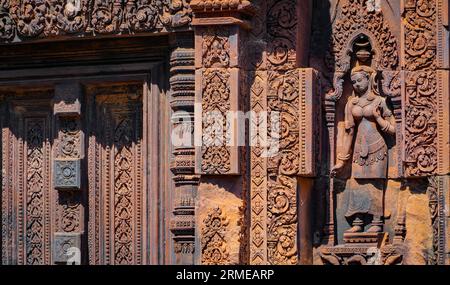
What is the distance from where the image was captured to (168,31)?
1238 cm

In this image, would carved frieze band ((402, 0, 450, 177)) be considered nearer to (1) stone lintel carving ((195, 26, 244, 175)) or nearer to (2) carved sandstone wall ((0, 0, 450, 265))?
(2) carved sandstone wall ((0, 0, 450, 265))

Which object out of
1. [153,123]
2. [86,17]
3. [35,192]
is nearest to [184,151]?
[153,123]

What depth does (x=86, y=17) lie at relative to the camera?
12703 millimetres

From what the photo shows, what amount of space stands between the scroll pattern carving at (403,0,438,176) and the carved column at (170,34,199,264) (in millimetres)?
1898

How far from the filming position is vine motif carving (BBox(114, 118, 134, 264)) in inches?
508

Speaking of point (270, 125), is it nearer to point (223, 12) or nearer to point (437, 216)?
point (223, 12)

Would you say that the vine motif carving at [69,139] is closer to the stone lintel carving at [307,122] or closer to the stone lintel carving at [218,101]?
the stone lintel carving at [218,101]

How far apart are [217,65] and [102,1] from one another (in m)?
1.40

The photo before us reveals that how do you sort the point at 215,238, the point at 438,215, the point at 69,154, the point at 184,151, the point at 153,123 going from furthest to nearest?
the point at 69,154 < the point at 153,123 < the point at 184,151 < the point at 215,238 < the point at 438,215

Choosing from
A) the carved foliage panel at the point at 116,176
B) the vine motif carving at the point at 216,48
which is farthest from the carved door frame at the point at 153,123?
the vine motif carving at the point at 216,48

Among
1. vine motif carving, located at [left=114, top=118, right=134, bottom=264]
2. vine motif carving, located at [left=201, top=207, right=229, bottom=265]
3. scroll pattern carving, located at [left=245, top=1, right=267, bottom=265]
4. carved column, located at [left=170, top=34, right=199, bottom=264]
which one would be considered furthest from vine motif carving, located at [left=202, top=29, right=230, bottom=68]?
vine motif carving, located at [left=114, top=118, right=134, bottom=264]

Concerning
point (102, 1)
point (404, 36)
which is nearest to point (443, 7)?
point (404, 36)

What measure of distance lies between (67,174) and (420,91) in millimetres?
3423

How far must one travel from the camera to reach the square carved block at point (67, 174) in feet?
42.6
